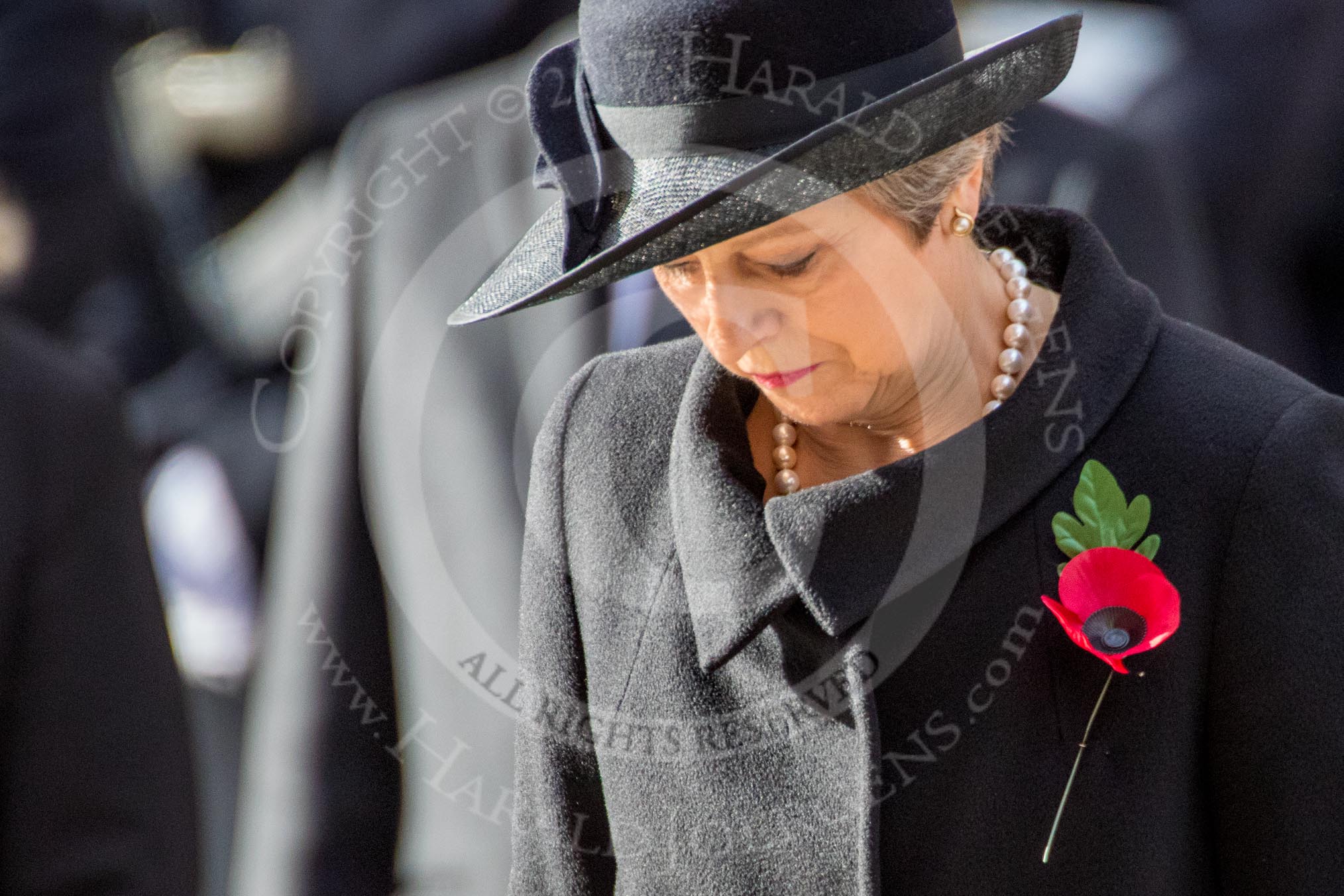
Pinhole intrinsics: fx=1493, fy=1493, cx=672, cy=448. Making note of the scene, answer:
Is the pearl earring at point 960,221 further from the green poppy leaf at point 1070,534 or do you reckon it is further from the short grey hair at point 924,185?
the green poppy leaf at point 1070,534

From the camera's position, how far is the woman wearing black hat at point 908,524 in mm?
1283

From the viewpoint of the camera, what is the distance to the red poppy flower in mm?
1266

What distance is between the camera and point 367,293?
7.29 feet

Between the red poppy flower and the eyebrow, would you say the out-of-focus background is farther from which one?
the red poppy flower

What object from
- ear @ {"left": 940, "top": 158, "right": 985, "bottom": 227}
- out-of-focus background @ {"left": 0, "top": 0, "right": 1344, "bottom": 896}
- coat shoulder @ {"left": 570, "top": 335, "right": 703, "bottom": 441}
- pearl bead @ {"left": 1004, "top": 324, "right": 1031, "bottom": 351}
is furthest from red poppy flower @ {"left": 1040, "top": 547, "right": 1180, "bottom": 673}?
out-of-focus background @ {"left": 0, "top": 0, "right": 1344, "bottom": 896}

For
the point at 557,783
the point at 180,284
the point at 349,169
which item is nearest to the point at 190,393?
the point at 180,284

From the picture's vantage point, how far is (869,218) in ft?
4.45

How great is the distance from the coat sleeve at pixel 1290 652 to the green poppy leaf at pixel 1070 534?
12cm

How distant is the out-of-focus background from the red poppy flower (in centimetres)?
90

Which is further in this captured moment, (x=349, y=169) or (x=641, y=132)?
(x=349, y=169)

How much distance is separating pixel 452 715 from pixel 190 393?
5.25ft

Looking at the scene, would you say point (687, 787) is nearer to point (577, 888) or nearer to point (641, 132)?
point (577, 888)

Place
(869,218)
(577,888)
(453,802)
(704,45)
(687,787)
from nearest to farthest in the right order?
(704,45) → (869,218) → (687,787) → (577,888) → (453,802)

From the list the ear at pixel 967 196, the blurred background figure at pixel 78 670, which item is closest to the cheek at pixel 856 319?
the ear at pixel 967 196
